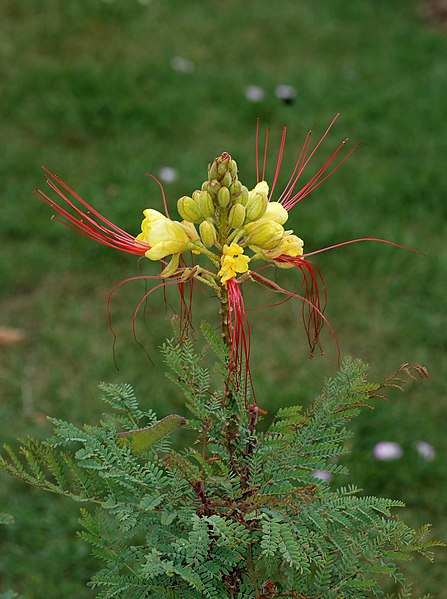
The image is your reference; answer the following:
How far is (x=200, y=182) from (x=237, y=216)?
297 centimetres

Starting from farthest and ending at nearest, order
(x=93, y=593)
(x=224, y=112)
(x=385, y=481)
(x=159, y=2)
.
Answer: (x=159, y=2)
(x=224, y=112)
(x=385, y=481)
(x=93, y=593)

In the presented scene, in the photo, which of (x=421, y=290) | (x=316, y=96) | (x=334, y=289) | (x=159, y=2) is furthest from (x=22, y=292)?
(x=159, y=2)

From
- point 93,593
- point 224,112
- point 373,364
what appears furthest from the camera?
point 224,112

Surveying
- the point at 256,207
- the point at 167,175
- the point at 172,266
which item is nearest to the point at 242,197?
the point at 256,207

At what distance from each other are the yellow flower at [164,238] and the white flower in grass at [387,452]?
1.78 m

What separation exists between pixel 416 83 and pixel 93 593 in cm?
389

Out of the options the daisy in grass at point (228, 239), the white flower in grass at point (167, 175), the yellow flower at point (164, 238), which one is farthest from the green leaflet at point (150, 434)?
the white flower in grass at point (167, 175)

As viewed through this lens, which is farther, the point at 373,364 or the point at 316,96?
the point at 316,96

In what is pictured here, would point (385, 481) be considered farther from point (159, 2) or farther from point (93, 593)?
point (159, 2)

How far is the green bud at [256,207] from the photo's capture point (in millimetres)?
1122

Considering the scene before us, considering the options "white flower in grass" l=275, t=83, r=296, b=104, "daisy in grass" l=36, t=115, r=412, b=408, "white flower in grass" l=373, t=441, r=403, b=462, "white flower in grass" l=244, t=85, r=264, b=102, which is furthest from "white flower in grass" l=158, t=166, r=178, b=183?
"daisy in grass" l=36, t=115, r=412, b=408

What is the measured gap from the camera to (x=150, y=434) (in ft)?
3.56

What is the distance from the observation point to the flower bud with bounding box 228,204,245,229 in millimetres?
1098

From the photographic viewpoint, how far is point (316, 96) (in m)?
4.91
